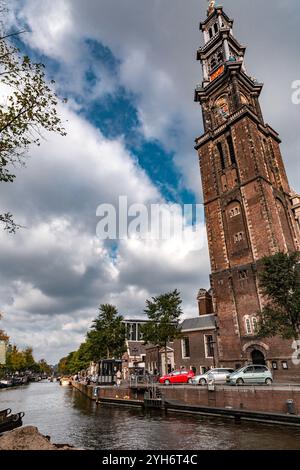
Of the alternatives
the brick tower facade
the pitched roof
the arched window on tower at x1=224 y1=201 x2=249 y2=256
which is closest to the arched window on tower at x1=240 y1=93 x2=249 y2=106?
the brick tower facade

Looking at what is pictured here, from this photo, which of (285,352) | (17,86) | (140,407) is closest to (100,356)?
(140,407)

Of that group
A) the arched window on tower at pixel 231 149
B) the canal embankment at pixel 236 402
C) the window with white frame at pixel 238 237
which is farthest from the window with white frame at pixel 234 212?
the canal embankment at pixel 236 402

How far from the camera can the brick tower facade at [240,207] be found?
3419cm

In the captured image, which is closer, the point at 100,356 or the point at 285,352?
the point at 285,352

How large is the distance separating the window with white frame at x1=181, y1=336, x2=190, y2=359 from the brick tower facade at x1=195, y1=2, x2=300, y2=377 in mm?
8364

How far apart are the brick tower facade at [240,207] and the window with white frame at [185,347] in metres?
8.36

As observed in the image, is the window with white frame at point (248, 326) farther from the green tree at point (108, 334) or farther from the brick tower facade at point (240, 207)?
the green tree at point (108, 334)

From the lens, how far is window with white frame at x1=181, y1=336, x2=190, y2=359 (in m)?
43.6

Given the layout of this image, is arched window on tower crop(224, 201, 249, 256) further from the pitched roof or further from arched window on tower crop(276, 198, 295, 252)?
the pitched roof

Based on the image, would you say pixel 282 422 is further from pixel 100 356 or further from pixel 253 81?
pixel 253 81

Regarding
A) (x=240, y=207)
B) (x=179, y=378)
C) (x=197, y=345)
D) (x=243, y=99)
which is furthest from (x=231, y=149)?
(x=179, y=378)

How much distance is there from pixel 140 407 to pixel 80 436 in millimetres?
13240

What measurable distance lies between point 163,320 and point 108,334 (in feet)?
60.5
